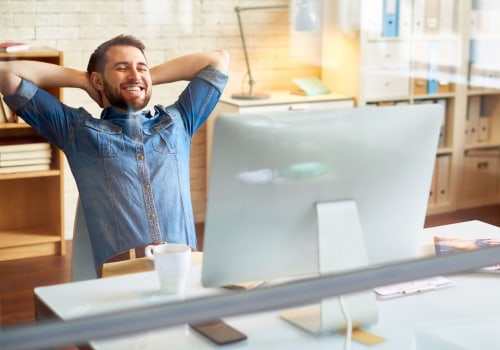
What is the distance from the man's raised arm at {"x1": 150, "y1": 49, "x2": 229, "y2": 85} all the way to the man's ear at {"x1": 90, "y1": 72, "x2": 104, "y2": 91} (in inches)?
5.6

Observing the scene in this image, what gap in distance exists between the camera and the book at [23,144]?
2.69 metres

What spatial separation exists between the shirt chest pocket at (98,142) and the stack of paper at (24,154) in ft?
2.11

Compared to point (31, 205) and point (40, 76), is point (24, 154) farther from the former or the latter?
point (40, 76)

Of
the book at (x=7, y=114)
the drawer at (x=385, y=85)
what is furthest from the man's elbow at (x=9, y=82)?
the drawer at (x=385, y=85)

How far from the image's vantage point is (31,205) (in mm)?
2863

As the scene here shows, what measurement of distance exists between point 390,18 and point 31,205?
4.97 ft

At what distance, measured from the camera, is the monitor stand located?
4.64 ft

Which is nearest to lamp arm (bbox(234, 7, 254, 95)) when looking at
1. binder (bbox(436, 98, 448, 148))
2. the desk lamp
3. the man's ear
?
the desk lamp

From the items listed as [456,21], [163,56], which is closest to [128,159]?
[163,56]

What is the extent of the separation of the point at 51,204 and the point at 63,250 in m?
0.16

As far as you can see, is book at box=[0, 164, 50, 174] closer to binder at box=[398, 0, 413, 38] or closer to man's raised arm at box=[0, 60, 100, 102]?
man's raised arm at box=[0, 60, 100, 102]

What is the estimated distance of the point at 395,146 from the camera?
145 centimetres

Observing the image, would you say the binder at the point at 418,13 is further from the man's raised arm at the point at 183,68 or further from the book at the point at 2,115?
the book at the point at 2,115

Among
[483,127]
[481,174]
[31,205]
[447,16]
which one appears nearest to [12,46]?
[31,205]
